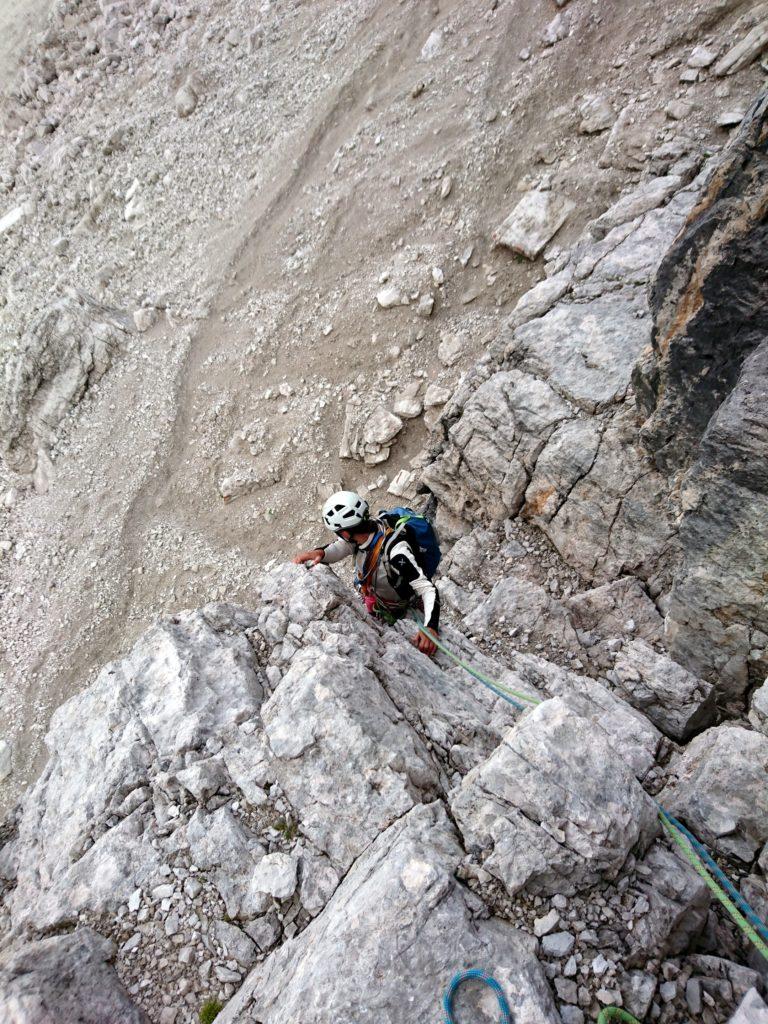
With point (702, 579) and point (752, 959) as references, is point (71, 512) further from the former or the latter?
point (752, 959)

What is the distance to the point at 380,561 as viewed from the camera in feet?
24.1

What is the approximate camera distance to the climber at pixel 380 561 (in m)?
6.96

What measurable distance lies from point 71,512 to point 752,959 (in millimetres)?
17040

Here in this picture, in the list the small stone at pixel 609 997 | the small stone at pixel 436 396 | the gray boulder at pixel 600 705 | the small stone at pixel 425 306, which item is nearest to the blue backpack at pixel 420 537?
the gray boulder at pixel 600 705

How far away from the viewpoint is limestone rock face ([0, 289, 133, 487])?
17453 mm

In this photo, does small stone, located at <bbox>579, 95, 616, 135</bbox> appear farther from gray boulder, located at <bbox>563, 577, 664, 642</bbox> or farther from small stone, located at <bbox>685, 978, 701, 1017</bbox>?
small stone, located at <bbox>685, 978, 701, 1017</bbox>

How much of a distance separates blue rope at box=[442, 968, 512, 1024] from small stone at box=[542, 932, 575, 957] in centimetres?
47

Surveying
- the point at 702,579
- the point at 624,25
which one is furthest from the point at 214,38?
the point at 702,579

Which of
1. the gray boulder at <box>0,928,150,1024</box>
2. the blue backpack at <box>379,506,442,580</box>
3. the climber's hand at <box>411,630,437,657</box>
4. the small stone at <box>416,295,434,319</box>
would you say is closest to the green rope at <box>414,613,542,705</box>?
the climber's hand at <box>411,630,437,657</box>

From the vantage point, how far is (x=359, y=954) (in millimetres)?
3990

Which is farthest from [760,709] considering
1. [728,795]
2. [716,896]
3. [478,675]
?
[478,675]

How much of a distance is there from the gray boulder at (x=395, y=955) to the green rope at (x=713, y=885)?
1.38 metres

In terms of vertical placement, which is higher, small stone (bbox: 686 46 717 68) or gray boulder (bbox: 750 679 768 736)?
small stone (bbox: 686 46 717 68)

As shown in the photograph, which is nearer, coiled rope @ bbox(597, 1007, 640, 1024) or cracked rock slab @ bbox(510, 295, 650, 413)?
coiled rope @ bbox(597, 1007, 640, 1024)
